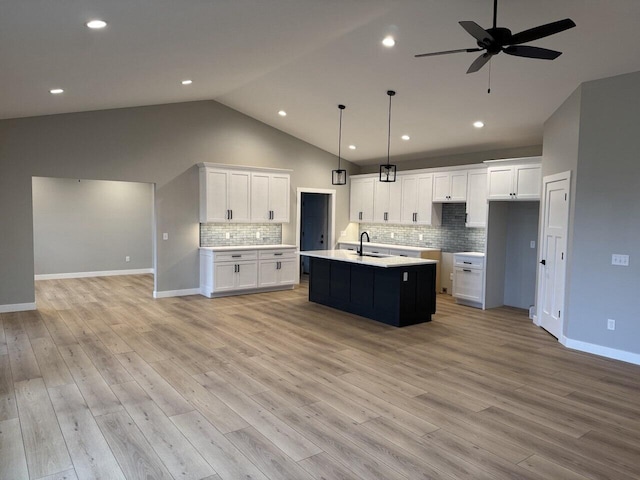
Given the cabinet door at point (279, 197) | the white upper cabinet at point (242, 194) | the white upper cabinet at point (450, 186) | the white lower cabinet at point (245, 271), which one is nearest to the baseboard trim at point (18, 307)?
the white lower cabinet at point (245, 271)

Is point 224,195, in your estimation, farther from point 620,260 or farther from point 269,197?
point 620,260

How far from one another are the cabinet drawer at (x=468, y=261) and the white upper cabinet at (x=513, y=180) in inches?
41.3

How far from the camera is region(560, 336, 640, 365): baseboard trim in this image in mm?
4656

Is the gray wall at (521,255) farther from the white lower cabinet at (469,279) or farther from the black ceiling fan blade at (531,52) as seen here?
the black ceiling fan blade at (531,52)

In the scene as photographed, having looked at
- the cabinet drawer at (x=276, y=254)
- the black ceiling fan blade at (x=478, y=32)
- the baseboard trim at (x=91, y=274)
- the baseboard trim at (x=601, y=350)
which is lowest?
the baseboard trim at (x=601, y=350)

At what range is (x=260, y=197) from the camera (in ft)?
28.1

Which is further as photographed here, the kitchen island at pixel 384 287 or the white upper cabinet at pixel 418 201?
the white upper cabinet at pixel 418 201

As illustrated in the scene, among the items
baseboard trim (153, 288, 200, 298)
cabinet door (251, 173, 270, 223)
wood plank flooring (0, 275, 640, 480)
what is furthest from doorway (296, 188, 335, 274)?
wood plank flooring (0, 275, 640, 480)

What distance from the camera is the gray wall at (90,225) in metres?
9.48

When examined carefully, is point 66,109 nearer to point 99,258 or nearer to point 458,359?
point 99,258

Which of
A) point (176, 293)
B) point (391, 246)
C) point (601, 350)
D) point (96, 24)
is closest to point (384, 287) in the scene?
point (601, 350)

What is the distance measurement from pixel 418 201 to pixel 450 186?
0.81 metres

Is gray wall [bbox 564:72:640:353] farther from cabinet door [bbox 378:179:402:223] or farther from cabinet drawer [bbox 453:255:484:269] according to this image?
cabinet door [bbox 378:179:402:223]

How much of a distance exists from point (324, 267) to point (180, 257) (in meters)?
2.81
